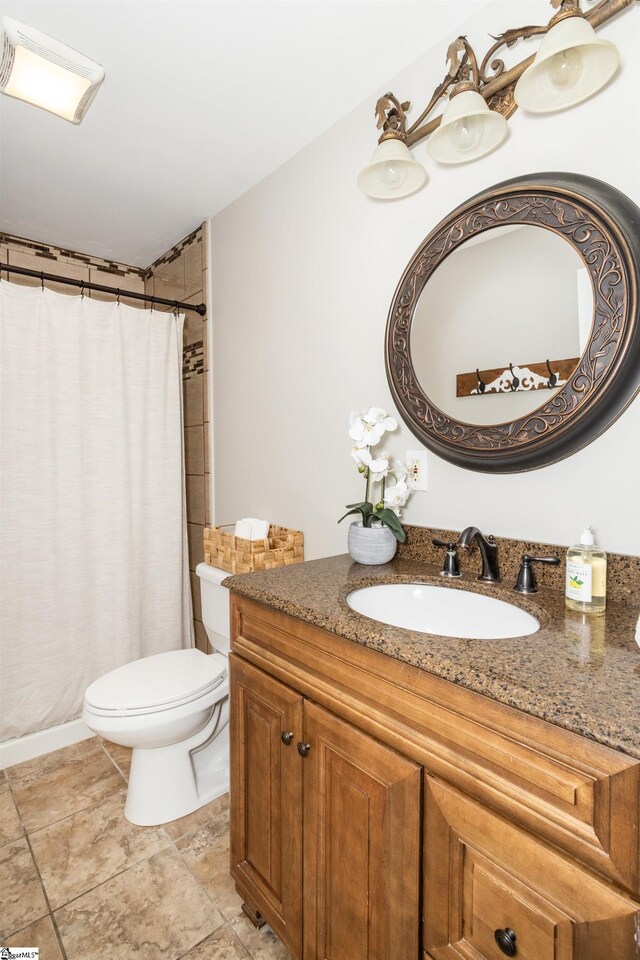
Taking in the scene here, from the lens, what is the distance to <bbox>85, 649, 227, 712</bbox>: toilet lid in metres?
1.56

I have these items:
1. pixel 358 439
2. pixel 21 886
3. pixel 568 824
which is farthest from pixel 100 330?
pixel 568 824

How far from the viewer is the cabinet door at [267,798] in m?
1.06

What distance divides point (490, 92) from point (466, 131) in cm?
10

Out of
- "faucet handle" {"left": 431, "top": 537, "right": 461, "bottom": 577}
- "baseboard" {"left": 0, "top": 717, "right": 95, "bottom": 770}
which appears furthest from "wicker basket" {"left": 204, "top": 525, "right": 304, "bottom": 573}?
"baseboard" {"left": 0, "top": 717, "right": 95, "bottom": 770}

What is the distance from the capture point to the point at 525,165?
1162 mm

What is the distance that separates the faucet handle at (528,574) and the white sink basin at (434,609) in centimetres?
6

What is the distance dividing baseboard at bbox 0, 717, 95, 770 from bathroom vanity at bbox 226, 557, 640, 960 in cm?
129

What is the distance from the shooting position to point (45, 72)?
1.44 m

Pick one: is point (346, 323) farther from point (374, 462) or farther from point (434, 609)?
point (434, 609)

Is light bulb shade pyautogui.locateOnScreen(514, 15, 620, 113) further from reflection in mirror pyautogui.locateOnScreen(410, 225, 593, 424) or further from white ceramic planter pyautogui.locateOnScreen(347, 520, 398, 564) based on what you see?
white ceramic planter pyautogui.locateOnScreen(347, 520, 398, 564)

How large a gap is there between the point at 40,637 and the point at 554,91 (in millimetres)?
2538

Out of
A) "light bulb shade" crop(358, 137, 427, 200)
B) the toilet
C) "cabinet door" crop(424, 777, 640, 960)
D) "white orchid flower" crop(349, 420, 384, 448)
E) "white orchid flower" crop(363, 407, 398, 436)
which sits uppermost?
"light bulb shade" crop(358, 137, 427, 200)

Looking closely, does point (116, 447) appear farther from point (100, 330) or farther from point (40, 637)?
point (40, 637)

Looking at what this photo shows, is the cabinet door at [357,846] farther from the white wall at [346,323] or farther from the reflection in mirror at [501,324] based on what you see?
the reflection in mirror at [501,324]
